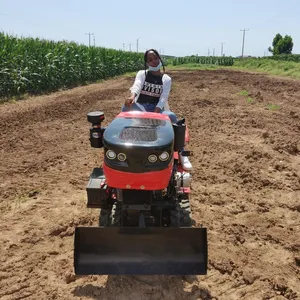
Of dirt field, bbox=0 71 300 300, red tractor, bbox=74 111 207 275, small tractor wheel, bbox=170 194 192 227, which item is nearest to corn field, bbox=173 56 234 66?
dirt field, bbox=0 71 300 300

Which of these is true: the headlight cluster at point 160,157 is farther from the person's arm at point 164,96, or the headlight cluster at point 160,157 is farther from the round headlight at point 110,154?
the person's arm at point 164,96

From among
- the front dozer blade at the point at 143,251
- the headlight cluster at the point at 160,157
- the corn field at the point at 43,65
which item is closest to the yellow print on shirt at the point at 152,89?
the headlight cluster at the point at 160,157

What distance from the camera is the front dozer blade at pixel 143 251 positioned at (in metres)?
2.57

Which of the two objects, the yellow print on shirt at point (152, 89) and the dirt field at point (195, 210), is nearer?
the dirt field at point (195, 210)

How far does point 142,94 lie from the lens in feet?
12.5

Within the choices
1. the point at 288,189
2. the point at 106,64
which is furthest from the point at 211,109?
the point at 106,64

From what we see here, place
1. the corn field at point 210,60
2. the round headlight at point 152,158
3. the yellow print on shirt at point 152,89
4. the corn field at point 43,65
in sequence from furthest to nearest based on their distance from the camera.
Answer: the corn field at point 210,60, the corn field at point 43,65, the yellow print on shirt at point 152,89, the round headlight at point 152,158

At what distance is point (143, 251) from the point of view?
260cm

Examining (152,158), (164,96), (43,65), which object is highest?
(43,65)

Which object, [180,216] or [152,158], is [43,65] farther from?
[152,158]

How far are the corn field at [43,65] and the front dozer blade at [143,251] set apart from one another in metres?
10.0

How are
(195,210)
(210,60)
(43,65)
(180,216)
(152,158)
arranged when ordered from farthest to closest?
(210,60) < (43,65) < (195,210) < (180,216) < (152,158)

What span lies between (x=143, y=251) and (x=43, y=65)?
502 inches

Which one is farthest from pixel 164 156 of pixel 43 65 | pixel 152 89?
pixel 43 65
